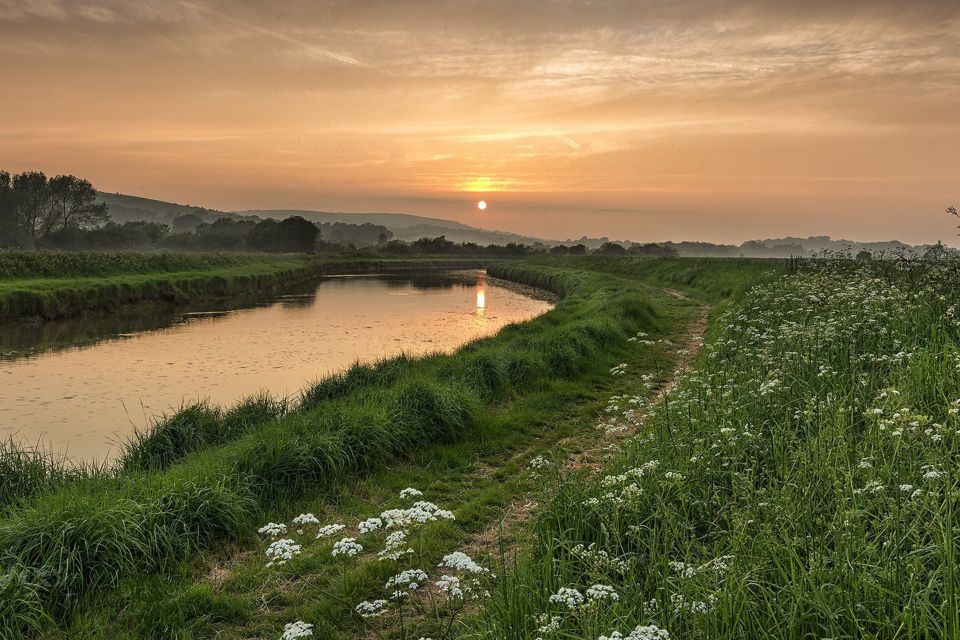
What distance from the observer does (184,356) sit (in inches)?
852

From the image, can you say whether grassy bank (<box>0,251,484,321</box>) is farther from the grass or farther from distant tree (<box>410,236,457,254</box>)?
distant tree (<box>410,236,457,254</box>)

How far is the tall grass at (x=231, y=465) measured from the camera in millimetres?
6266

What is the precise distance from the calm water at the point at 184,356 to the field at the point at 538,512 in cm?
420

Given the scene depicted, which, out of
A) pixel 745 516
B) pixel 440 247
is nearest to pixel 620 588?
pixel 745 516

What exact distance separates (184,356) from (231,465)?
1528 cm

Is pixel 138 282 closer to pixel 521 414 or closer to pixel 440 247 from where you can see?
pixel 521 414

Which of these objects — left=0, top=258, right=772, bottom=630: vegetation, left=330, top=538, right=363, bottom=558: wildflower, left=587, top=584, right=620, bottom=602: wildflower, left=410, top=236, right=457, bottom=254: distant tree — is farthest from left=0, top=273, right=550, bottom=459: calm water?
left=410, top=236, right=457, bottom=254: distant tree

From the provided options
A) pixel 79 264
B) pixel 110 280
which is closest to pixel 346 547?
pixel 110 280

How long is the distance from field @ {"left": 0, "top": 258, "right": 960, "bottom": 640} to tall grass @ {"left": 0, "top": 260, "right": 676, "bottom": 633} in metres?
0.04

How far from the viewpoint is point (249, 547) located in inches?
288

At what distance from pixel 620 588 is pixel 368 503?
15.9ft

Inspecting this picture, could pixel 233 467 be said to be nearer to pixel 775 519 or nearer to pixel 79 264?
pixel 775 519

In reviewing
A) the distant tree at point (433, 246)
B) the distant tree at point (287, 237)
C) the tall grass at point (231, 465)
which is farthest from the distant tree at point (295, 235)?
the tall grass at point (231, 465)

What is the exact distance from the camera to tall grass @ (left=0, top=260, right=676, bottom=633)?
6.27 m
